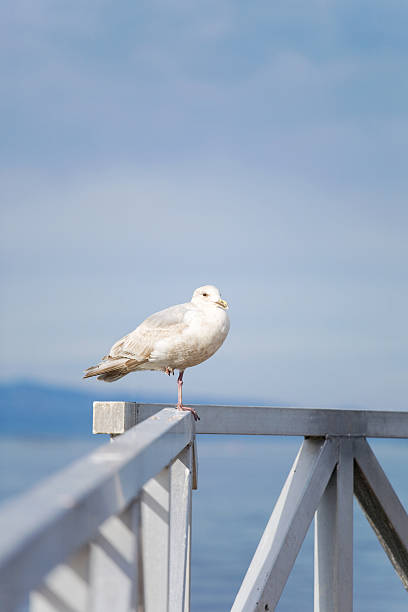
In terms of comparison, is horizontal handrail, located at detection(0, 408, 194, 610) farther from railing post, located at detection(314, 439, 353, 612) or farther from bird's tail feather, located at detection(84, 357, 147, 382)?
railing post, located at detection(314, 439, 353, 612)

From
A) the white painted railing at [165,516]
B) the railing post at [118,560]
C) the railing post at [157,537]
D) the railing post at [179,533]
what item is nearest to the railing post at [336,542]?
the white painted railing at [165,516]

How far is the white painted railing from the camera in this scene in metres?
0.37

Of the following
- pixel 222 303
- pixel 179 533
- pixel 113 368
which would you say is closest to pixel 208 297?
pixel 222 303

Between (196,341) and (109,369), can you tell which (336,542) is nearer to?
(196,341)

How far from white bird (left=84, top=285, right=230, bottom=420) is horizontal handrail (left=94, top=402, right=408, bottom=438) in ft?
0.51

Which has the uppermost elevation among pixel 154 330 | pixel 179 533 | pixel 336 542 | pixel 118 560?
pixel 154 330

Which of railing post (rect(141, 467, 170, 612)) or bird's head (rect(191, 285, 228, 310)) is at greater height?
bird's head (rect(191, 285, 228, 310))

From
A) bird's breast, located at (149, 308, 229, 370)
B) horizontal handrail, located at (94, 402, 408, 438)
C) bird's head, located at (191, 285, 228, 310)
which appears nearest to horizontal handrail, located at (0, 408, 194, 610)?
horizontal handrail, located at (94, 402, 408, 438)

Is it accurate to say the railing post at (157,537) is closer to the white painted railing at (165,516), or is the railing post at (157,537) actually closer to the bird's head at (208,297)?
the white painted railing at (165,516)

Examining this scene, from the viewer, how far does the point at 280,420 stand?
2.60 meters

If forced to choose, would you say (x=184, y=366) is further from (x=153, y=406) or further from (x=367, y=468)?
(x=367, y=468)

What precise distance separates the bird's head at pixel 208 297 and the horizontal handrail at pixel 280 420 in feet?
1.14

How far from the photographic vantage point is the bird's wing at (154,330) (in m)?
2.55

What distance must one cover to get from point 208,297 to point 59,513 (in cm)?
228
